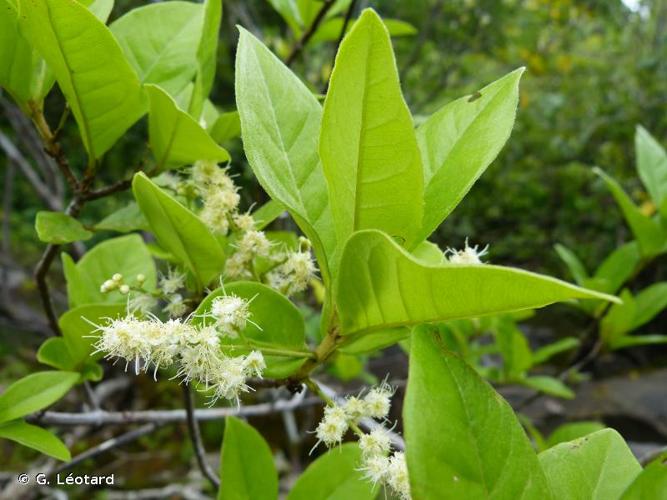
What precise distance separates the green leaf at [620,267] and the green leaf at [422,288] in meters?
1.07

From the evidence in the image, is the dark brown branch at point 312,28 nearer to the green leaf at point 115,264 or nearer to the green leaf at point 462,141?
the green leaf at point 115,264

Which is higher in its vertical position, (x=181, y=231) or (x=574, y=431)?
(x=181, y=231)

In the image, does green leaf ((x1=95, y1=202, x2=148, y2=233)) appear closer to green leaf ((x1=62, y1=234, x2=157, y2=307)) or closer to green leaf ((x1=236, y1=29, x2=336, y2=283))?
green leaf ((x1=62, y1=234, x2=157, y2=307))

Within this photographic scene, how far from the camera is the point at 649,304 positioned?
149cm

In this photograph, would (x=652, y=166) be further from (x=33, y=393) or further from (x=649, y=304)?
(x=33, y=393)

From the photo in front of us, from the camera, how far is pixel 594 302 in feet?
4.85

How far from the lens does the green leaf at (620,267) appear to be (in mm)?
1404

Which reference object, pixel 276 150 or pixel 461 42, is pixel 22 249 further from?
pixel 276 150

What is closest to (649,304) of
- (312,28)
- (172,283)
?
(312,28)

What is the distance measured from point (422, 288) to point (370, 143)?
12 centimetres

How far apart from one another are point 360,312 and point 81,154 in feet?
11.5

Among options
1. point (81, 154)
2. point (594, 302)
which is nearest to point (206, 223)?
point (594, 302)

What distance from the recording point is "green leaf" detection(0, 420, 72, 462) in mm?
667

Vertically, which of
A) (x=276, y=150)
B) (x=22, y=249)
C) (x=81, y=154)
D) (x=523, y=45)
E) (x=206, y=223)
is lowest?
(x=22, y=249)
